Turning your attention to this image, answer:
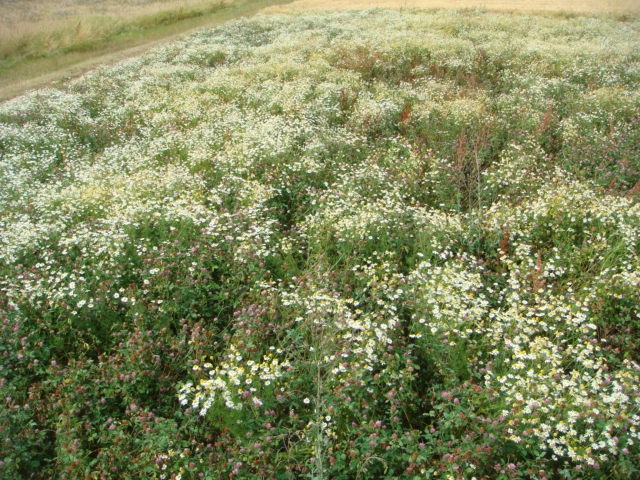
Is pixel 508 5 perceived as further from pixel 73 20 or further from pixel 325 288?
pixel 325 288

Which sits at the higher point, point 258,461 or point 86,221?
point 86,221

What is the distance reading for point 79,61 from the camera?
21984 millimetres

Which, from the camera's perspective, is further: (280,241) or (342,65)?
(342,65)

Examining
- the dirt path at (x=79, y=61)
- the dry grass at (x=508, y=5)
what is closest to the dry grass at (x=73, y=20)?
the dirt path at (x=79, y=61)

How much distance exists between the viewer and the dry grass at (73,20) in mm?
22938

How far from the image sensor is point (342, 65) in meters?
16.5

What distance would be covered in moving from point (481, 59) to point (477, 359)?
50.4 feet

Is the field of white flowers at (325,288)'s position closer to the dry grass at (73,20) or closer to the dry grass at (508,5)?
the dry grass at (73,20)

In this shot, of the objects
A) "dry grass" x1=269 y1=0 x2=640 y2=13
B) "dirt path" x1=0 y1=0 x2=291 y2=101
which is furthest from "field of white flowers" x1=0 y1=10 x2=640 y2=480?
"dry grass" x1=269 y1=0 x2=640 y2=13

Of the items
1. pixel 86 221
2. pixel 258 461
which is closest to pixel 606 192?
pixel 258 461

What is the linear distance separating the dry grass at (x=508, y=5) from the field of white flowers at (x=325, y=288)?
23.4 metres

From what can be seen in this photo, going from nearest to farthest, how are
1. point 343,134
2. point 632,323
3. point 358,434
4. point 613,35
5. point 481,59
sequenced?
point 358,434, point 632,323, point 343,134, point 481,59, point 613,35

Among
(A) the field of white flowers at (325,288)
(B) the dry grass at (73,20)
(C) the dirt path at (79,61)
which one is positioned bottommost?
(A) the field of white flowers at (325,288)

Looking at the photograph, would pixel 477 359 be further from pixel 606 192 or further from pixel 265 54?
pixel 265 54
